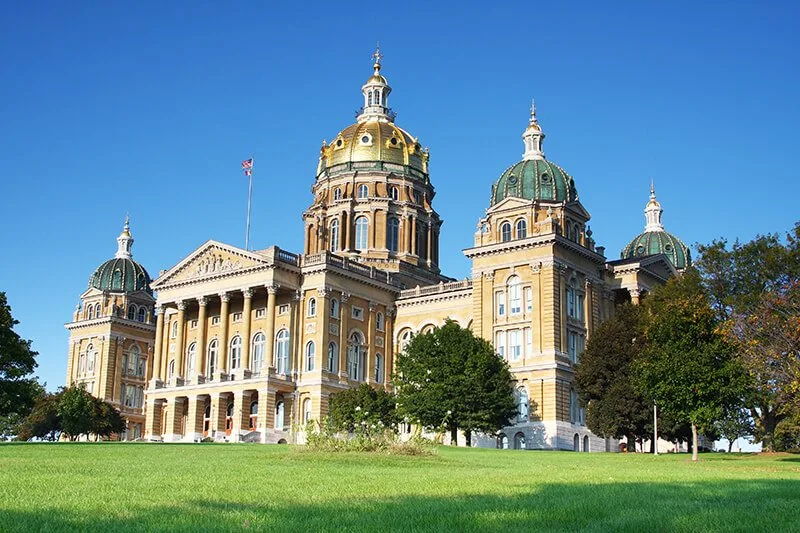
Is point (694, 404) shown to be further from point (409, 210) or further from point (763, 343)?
point (409, 210)

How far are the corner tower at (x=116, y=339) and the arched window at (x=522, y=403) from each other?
53.7m

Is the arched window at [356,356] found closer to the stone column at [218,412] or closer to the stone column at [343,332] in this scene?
the stone column at [343,332]

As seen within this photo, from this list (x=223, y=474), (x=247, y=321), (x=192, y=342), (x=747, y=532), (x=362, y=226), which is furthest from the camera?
(x=362, y=226)

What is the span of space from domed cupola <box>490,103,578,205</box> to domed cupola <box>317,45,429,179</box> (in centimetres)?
2187

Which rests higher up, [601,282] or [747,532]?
[601,282]

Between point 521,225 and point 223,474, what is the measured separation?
55.5 metres

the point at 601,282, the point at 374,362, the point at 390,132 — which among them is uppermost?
the point at 390,132

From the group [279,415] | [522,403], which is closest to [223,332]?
[279,415]

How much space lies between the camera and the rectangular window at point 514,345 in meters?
75.1

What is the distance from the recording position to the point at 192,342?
294 ft

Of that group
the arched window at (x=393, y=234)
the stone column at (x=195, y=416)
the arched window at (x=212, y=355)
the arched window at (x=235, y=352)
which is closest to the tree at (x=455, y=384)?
the arched window at (x=235, y=352)

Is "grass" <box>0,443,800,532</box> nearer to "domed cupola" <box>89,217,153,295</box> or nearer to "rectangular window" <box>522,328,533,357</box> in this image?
"rectangular window" <box>522,328,533,357</box>

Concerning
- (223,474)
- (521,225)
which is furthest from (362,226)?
(223,474)

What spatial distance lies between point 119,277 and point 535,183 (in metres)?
57.8
